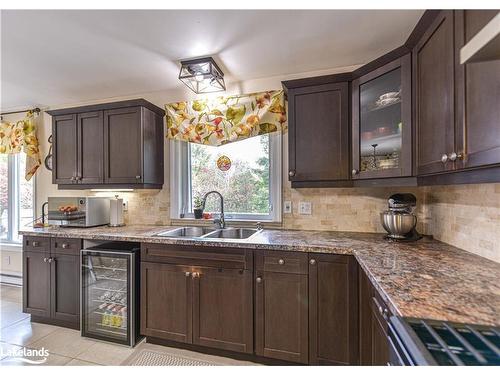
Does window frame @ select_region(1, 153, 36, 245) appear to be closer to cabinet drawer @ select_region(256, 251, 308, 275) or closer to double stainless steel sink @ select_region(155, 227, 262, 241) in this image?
double stainless steel sink @ select_region(155, 227, 262, 241)

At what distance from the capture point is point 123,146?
102 inches

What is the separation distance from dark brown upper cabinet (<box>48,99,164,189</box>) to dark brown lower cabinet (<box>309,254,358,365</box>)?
1.86 m

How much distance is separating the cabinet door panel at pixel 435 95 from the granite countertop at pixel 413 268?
50 cm

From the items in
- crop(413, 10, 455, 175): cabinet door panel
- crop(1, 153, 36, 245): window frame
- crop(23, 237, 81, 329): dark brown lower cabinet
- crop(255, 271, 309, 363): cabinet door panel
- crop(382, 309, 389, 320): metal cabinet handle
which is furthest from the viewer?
crop(1, 153, 36, 245): window frame

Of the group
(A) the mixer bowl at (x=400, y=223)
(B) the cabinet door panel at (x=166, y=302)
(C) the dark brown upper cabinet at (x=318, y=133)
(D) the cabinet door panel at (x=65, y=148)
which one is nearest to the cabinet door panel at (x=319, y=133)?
(C) the dark brown upper cabinet at (x=318, y=133)

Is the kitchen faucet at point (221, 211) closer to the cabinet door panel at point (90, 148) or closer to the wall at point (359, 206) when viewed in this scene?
the wall at point (359, 206)

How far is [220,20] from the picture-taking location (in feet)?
5.46

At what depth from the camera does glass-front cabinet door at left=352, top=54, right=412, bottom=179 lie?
1642mm

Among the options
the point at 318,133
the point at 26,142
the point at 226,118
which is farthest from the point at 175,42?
the point at 26,142

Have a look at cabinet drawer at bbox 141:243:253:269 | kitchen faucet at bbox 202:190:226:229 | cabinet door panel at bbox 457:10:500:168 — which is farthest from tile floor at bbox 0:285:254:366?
cabinet door panel at bbox 457:10:500:168

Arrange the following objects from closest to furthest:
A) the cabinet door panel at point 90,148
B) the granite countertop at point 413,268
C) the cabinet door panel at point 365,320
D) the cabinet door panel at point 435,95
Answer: the granite countertop at point 413,268 → the cabinet door panel at point 435,95 → the cabinet door panel at point 365,320 → the cabinet door panel at point 90,148

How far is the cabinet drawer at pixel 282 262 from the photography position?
5.80ft

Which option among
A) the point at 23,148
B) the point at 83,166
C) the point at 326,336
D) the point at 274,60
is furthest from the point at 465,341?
the point at 23,148

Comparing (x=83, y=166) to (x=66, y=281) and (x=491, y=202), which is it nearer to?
(x=66, y=281)
